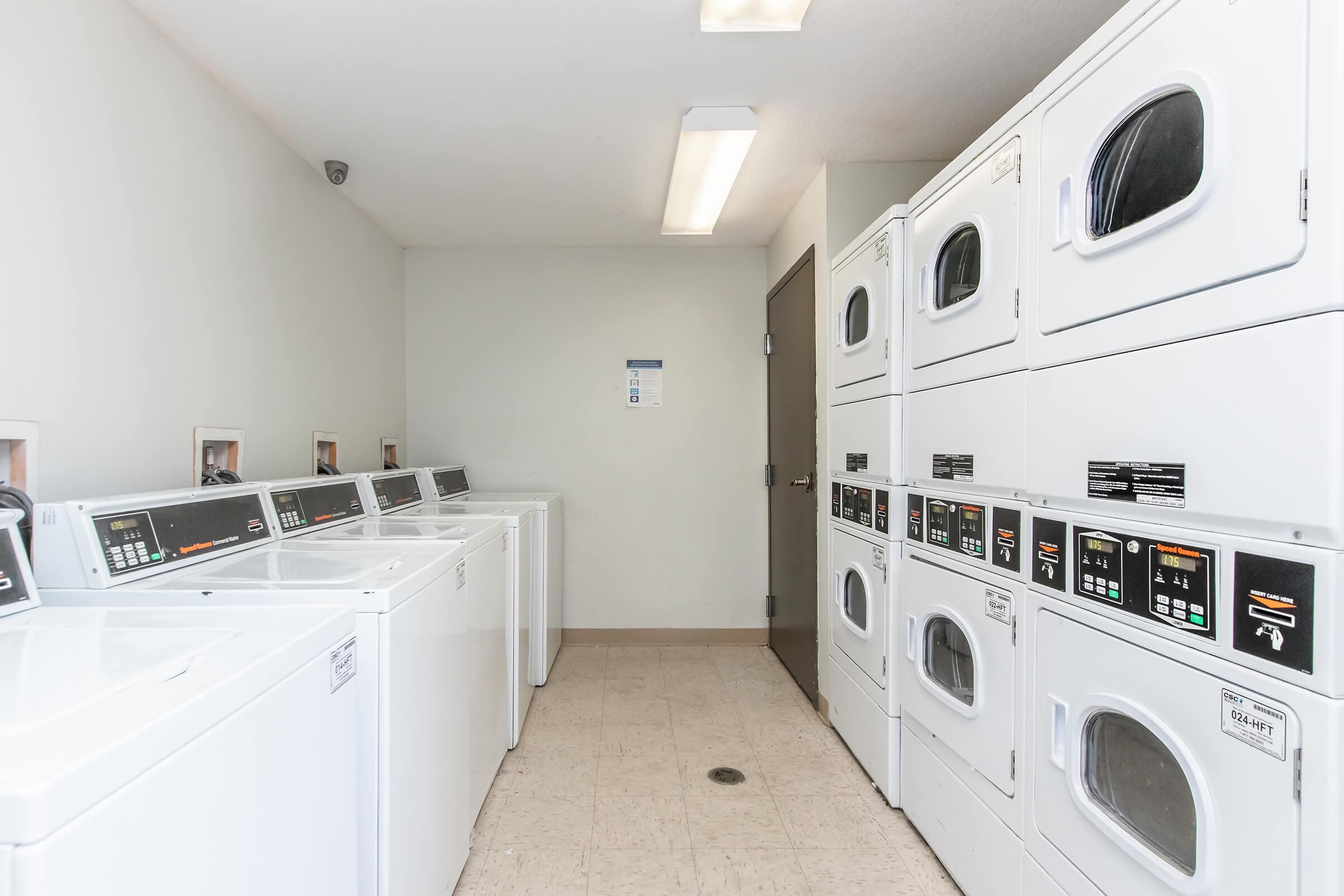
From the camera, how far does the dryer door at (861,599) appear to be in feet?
7.16

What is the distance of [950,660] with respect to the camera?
1.84 meters

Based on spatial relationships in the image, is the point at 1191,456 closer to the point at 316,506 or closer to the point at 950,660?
the point at 950,660

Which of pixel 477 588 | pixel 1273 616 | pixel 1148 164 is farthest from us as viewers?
pixel 477 588

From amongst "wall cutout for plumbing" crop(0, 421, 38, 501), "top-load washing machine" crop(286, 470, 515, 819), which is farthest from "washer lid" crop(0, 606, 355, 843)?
"top-load washing machine" crop(286, 470, 515, 819)

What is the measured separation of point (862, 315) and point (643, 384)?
5.99 ft

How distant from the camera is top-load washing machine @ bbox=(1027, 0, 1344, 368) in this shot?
82cm

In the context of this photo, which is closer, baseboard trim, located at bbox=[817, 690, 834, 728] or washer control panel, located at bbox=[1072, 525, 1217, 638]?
washer control panel, located at bbox=[1072, 525, 1217, 638]

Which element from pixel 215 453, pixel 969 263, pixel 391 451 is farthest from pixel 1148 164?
pixel 391 451

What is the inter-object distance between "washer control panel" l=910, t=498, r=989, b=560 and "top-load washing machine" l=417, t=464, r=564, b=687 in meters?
1.93

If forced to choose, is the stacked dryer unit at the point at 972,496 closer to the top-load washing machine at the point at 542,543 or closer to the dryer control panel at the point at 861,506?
the dryer control panel at the point at 861,506

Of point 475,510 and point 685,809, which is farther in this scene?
point 475,510

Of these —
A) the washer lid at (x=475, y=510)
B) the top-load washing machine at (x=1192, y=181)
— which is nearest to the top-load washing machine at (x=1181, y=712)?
the top-load washing machine at (x=1192, y=181)

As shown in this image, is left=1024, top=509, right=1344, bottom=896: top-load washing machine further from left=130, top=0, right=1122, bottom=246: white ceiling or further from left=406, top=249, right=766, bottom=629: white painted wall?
left=406, top=249, right=766, bottom=629: white painted wall

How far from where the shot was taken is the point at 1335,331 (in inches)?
31.4
